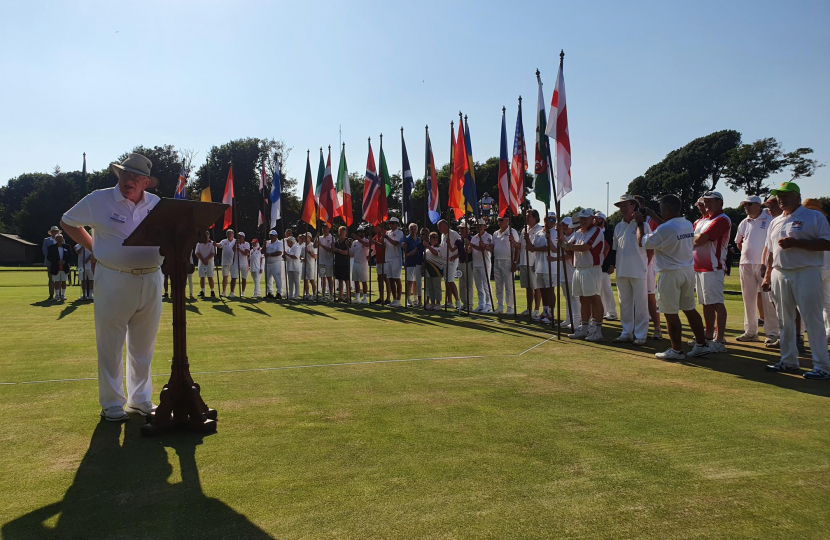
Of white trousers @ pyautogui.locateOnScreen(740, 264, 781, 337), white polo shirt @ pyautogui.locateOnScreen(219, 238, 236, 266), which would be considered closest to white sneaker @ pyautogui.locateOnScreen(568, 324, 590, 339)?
white trousers @ pyautogui.locateOnScreen(740, 264, 781, 337)

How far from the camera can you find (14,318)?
13938 mm

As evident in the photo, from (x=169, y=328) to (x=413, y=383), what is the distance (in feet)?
23.1

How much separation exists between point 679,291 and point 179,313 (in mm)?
6512

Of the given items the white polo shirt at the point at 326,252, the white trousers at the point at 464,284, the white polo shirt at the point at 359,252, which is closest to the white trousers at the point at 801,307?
the white trousers at the point at 464,284

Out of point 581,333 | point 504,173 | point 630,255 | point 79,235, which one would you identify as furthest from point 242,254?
point 79,235

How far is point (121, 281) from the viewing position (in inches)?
209

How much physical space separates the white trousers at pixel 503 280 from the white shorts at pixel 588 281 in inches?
181

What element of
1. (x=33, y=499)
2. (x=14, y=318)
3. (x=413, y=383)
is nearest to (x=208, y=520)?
(x=33, y=499)

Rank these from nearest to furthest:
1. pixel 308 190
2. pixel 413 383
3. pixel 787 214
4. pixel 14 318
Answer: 1. pixel 413 383
2. pixel 787 214
3. pixel 14 318
4. pixel 308 190

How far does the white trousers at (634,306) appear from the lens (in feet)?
32.3

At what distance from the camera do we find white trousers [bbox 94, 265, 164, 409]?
5.31m

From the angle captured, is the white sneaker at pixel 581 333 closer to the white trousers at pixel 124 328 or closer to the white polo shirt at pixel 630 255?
the white polo shirt at pixel 630 255

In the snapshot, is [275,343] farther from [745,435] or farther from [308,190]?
[308,190]

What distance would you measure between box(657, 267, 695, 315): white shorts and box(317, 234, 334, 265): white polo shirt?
1288cm
